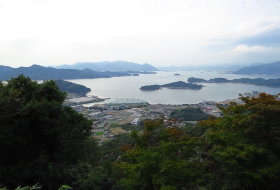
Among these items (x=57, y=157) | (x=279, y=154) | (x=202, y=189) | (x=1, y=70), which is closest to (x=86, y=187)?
(x=57, y=157)

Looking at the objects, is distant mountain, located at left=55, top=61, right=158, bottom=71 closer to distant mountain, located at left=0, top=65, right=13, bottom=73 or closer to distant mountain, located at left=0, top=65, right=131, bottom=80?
distant mountain, located at left=0, top=65, right=131, bottom=80

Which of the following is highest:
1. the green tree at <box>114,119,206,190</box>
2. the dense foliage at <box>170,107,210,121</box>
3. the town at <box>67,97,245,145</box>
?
the green tree at <box>114,119,206,190</box>

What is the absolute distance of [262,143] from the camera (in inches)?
95.4

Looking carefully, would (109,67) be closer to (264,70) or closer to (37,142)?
(264,70)

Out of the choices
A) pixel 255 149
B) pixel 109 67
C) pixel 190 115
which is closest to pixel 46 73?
pixel 190 115

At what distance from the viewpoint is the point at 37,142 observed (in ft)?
9.05

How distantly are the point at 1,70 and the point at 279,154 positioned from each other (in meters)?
56.1

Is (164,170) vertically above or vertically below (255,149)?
below

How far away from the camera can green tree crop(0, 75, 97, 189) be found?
2215mm

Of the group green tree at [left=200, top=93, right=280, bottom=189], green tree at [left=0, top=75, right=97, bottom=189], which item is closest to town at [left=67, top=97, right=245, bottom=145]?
green tree at [left=0, top=75, right=97, bottom=189]

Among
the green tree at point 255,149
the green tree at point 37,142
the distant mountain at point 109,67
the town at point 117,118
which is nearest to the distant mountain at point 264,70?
the distant mountain at point 109,67

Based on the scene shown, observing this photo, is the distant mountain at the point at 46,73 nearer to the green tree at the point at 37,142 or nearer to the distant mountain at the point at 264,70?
the green tree at the point at 37,142

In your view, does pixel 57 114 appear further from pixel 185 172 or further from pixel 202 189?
pixel 202 189

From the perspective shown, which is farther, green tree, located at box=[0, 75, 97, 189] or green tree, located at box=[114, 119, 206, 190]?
green tree, located at box=[114, 119, 206, 190]
